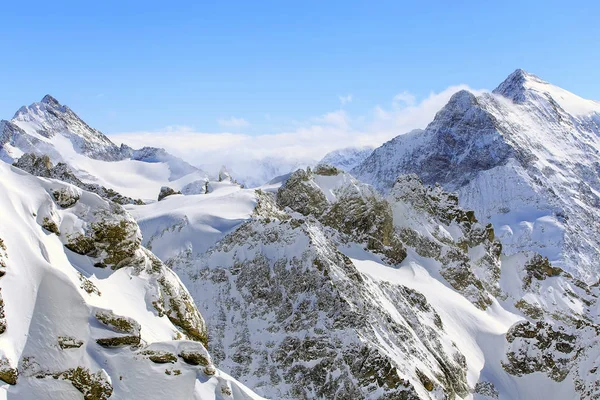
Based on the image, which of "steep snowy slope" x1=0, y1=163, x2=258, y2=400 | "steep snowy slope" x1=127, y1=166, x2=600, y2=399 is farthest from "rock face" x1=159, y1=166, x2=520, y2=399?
"steep snowy slope" x1=0, y1=163, x2=258, y2=400

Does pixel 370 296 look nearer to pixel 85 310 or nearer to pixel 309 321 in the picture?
pixel 309 321

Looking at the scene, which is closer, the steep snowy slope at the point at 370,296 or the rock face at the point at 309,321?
the rock face at the point at 309,321

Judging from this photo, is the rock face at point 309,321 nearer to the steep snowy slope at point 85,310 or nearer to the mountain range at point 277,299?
the mountain range at point 277,299

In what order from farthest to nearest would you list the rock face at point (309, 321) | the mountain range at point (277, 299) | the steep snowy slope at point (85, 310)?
the rock face at point (309, 321), the mountain range at point (277, 299), the steep snowy slope at point (85, 310)

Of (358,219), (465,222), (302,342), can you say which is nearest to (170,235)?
(302,342)

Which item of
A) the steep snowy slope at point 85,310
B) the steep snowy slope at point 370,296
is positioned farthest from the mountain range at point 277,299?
the steep snowy slope at point 370,296

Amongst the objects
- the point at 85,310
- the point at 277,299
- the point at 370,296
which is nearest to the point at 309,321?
the point at 277,299

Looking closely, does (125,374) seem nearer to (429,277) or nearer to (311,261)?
(311,261)
